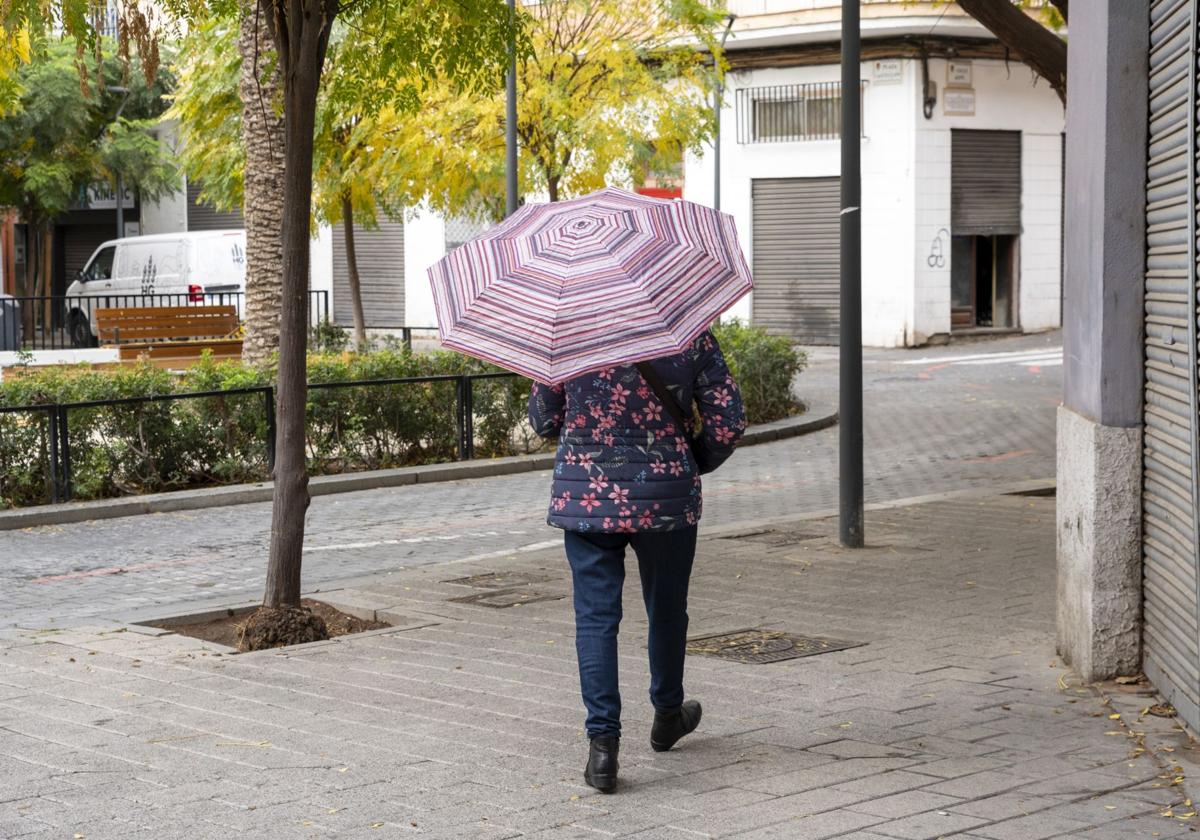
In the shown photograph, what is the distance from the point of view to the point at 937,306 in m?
31.4

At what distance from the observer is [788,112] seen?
32.8 metres

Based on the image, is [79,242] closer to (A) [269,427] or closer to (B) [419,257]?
(B) [419,257]

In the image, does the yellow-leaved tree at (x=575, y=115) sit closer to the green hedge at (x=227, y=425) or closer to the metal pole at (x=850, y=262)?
the green hedge at (x=227, y=425)

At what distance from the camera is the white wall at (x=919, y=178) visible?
102 ft

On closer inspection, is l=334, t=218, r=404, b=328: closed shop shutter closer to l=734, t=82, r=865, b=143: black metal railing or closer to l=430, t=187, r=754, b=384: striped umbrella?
l=734, t=82, r=865, b=143: black metal railing

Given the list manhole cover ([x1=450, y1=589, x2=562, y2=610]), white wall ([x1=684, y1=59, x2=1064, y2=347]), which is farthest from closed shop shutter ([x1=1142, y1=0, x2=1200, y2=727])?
white wall ([x1=684, y1=59, x2=1064, y2=347])

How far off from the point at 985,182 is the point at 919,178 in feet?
5.67

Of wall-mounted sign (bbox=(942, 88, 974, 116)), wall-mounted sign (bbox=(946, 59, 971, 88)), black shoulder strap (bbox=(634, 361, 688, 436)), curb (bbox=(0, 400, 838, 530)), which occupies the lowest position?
curb (bbox=(0, 400, 838, 530))

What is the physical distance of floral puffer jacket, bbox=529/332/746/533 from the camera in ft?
17.2

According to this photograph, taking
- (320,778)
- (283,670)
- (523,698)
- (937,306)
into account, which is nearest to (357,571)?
(283,670)

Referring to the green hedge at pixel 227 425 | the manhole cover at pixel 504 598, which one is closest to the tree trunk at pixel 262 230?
A: the green hedge at pixel 227 425

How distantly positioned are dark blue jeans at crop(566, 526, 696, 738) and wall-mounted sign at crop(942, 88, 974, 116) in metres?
27.2

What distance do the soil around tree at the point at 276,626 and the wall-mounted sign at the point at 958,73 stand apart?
82.3ft

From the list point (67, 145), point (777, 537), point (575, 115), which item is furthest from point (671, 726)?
point (67, 145)
